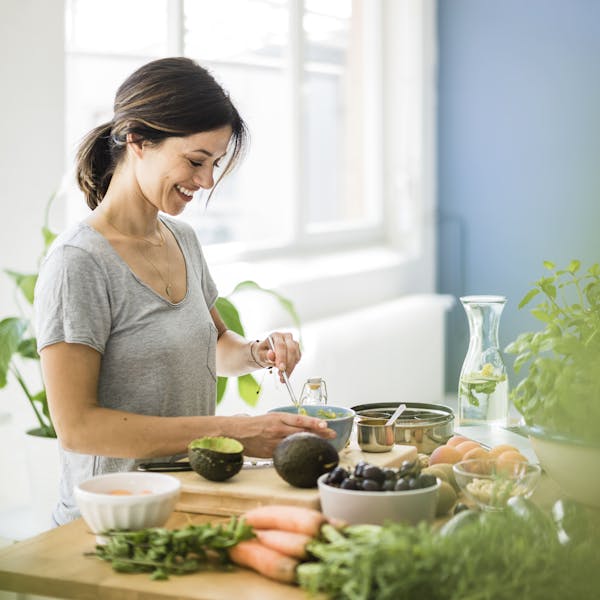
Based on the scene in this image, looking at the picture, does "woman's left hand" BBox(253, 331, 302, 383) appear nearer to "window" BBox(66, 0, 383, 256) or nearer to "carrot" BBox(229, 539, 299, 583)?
"carrot" BBox(229, 539, 299, 583)

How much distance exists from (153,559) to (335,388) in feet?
9.24

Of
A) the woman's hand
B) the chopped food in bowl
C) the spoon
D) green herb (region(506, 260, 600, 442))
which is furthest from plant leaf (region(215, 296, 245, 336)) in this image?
the chopped food in bowl

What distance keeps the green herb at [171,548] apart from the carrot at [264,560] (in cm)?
1

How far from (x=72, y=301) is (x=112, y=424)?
0.71 feet

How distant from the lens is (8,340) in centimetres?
237

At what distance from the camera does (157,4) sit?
3615 mm

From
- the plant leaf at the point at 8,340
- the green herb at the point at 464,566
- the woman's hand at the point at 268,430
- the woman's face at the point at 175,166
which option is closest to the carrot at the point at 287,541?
the green herb at the point at 464,566

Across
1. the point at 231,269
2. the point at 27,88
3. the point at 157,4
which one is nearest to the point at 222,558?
the point at 27,88

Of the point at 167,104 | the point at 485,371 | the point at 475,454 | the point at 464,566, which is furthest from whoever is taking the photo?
the point at 485,371

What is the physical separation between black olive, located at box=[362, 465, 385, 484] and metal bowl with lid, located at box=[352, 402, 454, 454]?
15.3 inches

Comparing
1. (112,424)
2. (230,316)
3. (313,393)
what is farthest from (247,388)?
(112,424)

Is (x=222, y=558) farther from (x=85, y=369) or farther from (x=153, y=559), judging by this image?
(x=85, y=369)

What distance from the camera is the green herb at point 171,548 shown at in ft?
3.85

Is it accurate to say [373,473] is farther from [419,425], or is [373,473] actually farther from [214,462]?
[419,425]
